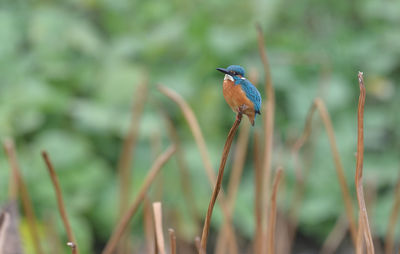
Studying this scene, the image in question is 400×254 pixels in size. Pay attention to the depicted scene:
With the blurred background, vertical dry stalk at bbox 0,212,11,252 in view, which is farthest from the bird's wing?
the blurred background

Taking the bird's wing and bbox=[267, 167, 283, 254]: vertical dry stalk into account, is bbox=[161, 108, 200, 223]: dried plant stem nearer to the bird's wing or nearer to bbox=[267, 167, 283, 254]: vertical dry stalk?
bbox=[267, 167, 283, 254]: vertical dry stalk

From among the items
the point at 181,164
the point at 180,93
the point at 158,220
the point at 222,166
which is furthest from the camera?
the point at 180,93

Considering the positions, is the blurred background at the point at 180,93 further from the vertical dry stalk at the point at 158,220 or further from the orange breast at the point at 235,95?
the orange breast at the point at 235,95

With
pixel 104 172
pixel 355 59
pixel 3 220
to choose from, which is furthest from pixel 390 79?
pixel 3 220

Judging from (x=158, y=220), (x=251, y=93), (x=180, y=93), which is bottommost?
(x=158, y=220)

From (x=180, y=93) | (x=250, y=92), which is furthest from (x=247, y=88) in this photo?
(x=180, y=93)

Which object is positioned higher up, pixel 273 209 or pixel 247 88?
pixel 247 88

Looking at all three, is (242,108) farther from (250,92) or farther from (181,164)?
(181,164)
